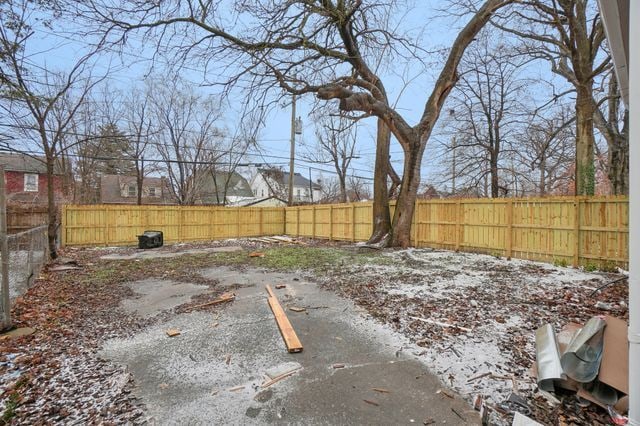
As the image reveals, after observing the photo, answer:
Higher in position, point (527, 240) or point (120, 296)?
point (527, 240)

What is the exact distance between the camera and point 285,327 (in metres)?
3.52

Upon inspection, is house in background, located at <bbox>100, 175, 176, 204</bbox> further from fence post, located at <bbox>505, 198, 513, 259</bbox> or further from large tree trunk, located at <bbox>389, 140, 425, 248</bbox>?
fence post, located at <bbox>505, 198, 513, 259</bbox>

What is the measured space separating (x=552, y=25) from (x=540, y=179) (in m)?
8.72

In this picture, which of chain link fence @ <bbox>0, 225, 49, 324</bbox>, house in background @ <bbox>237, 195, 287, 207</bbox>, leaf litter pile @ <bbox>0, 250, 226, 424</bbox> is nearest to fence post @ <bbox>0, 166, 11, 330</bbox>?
chain link fence @ <bbox>0, 225, 49, 324</bbox>

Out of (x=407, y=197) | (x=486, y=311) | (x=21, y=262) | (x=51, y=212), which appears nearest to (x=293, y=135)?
(x=407, y=197)

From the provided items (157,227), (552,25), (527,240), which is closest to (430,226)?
(527,240)

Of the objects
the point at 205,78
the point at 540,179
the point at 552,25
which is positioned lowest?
the point at 540,179

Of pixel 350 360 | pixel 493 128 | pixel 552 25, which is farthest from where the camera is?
pixel 493 128

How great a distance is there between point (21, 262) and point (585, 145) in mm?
13722

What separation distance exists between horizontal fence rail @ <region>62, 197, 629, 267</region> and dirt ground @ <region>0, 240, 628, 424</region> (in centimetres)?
85

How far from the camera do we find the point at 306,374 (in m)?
2.57

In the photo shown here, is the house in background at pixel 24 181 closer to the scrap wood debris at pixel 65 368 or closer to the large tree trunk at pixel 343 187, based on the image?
the large tree trunk at pixel 343 187

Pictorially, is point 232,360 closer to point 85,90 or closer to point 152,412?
point 152,412

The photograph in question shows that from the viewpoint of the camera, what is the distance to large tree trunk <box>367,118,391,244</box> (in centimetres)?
1077
